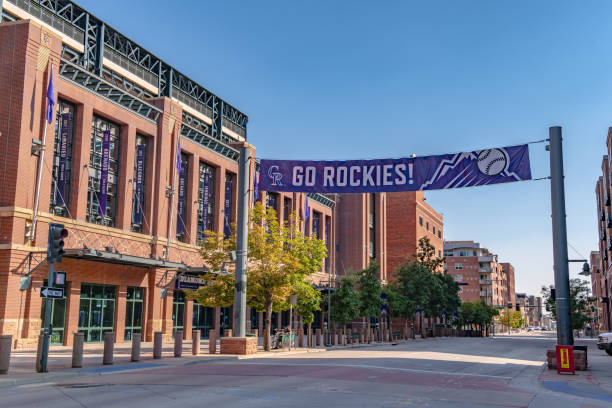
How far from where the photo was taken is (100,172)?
35594 millimetres

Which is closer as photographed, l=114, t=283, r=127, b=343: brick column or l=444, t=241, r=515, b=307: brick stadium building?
l=114, t=283, r=127, b=343: brick column

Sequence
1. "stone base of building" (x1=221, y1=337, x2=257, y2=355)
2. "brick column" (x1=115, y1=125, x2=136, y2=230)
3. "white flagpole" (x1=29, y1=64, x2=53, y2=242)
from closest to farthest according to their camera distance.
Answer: "stone base of building" (x1=221, y1=337, x2=257, y2=355) → "white flagpole" (x1=29, y1=64, x2=53, y2=242) → "brick column" (x1=115, y1=125, x2=136, y2=230)

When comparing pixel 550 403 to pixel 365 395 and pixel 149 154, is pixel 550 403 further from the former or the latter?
pixel 149 154

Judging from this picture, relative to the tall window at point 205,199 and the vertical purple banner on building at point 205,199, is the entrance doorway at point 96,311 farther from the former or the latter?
the vertical purple banner on building at point 205,199

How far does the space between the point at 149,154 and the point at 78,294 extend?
36.0 ft

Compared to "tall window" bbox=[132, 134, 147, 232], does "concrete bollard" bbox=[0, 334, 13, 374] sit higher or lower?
lower

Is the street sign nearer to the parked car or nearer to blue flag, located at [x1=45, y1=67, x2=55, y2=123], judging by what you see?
blue flag, located at [x1=45, y1=67, x2=55, y2=123]

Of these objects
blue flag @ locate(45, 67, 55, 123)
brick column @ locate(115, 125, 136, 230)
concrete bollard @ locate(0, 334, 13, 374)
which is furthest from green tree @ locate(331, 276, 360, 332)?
concrete bollard @ locate(0, 334, 13, 374)

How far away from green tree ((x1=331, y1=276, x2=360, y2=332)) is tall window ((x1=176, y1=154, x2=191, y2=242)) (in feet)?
42.2

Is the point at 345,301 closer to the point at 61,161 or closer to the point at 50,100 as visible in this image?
the point at 61,161

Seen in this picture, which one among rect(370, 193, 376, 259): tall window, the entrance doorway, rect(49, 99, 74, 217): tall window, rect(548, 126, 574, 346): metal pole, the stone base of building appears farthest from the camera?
rect(370, 193, 376, 259): tall window

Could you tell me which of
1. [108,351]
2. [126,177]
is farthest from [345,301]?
[108,351]

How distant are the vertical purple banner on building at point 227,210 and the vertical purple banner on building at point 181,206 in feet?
17.3

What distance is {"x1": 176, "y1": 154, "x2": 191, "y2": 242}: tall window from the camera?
42656 millimetres
